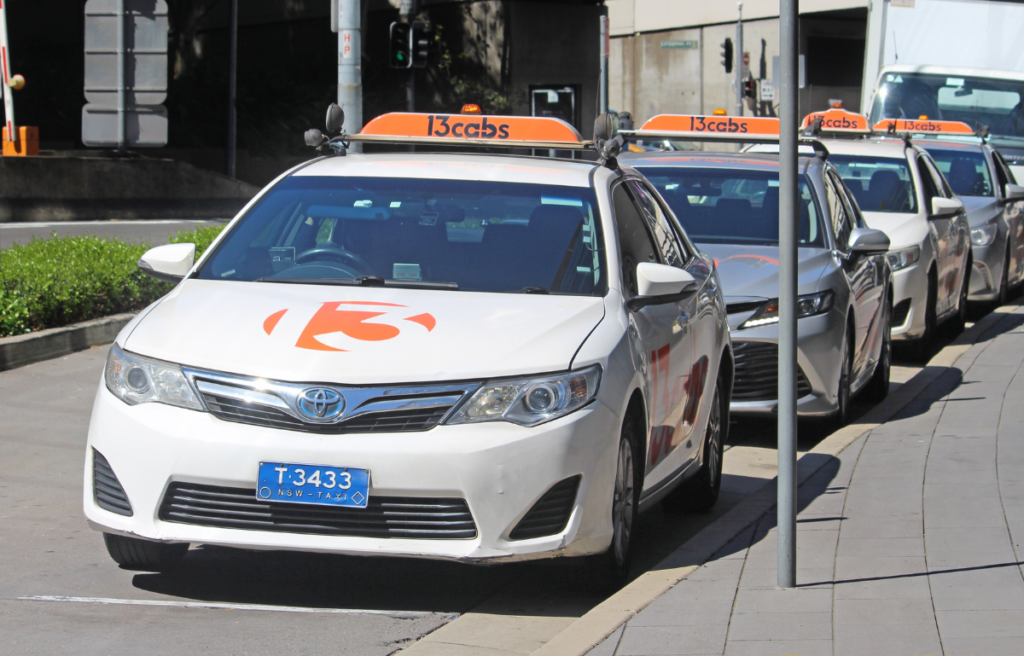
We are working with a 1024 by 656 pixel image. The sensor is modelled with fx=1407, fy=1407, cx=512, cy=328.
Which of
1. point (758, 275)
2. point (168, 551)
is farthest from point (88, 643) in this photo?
point (758, 275)

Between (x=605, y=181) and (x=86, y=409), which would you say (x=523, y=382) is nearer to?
(x=605, y=181)

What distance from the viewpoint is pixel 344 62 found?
13.4m

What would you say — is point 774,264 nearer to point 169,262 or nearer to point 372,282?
point 372,282

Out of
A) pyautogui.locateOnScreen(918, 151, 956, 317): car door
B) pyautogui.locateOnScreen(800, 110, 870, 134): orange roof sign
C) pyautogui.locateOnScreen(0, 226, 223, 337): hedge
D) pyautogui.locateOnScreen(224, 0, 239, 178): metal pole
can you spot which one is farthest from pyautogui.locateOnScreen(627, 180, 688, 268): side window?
pyautogui.locateOnScreen(224, 0, 239, 178): metal pole

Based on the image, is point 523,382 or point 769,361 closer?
point 523,382

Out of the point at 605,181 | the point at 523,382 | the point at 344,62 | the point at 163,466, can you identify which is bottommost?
the point at 163,466

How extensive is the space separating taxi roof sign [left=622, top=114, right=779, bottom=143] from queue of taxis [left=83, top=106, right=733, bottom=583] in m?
3.97

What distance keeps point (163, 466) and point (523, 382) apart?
1.19m

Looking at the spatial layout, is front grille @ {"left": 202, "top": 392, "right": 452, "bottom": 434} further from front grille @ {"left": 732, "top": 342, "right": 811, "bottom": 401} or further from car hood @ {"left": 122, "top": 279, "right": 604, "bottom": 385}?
front grille @ {"left": 732, "top": 342, "right": 811, "bottom": 401}

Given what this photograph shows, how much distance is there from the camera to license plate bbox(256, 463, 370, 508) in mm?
4438

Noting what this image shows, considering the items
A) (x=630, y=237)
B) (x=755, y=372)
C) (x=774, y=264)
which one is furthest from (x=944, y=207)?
(x=630, y=237)

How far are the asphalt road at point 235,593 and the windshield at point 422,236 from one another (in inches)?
43.6

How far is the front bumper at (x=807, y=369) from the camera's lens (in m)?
8.01

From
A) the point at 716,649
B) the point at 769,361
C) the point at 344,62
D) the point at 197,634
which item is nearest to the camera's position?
the point at 716,649
